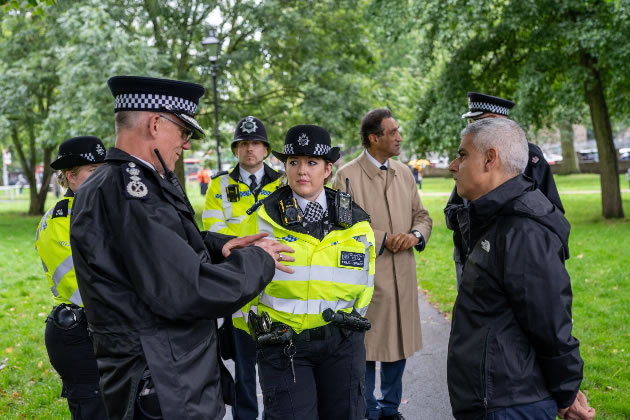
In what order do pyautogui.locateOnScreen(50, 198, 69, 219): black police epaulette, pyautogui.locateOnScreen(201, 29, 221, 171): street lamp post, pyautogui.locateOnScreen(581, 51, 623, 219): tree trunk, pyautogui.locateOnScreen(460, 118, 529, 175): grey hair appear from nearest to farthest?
→ pyautogui.locateOnScreen(460, 118, 529, 175): grey hair, pyautogui.locateOnScreen(50, 198, 69, 219): black police epaulette, pyautogui.locateOnScreen(201, 29, 221, 171): street lamp post, pyautogui.locateOnScreen(581, 51, 623, 219): tree trunk

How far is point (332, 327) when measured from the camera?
3.53 m

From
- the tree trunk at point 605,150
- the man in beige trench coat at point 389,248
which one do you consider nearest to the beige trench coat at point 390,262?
the man in beige trench coat at point 389,248

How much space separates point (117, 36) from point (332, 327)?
14641mm

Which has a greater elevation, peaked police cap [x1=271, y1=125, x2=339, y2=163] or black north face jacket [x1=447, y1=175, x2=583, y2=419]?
peaked police cap [x1=271, y1=125, x2=339, y2=163]

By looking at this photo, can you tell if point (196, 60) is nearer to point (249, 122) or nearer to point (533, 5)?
point (533, 5)

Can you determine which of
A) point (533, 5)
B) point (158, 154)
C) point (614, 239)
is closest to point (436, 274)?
point (614, 239)

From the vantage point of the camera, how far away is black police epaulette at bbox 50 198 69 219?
3779 millimetres

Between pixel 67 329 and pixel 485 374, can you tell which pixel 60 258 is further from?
pixel 485 374

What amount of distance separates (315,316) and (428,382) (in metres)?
2.79

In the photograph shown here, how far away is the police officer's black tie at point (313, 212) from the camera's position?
374cm

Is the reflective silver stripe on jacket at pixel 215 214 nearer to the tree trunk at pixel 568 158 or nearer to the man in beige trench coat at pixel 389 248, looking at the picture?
the man in beige trench coat at pixel 389 248

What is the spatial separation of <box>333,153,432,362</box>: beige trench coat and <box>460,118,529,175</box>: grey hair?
1.98m

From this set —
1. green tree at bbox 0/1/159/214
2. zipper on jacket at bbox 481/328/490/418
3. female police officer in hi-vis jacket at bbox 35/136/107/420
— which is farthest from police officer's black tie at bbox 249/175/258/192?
green tree at bbox 0/1/159/214

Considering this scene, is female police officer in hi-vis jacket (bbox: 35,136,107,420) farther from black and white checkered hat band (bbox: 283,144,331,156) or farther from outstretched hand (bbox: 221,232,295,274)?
black and white checkered hat band (bbox: 283,144,331,156)
